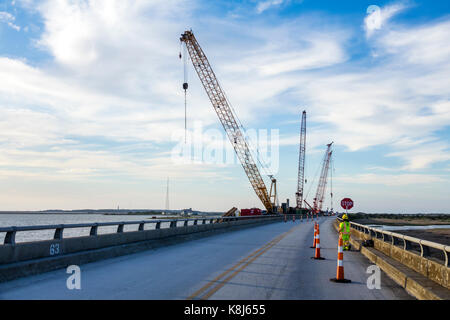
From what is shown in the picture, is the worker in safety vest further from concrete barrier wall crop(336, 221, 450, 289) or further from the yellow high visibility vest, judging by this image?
concrete barrier wall crop(336, 221, 450, 289)

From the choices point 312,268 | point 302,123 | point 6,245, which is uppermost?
point 302,123

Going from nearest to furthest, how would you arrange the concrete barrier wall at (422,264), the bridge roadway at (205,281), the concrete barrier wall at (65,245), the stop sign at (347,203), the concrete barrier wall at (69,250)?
the bridge roadway at (205,281) < the concrete barrier wall at (422,264) < the concrete barrier wall at (69,250) < the concrete barrier wall at (65,245) < the stop sign at (347,203)

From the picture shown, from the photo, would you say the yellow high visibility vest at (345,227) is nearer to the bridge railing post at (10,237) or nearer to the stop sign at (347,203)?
the stop sign at (347,203)

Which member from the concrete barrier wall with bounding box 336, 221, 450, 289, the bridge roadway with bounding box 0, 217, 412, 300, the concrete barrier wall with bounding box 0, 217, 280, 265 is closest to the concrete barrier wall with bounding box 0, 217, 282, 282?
the concrete barrier wall with bounding box 0, 217, 280, 265

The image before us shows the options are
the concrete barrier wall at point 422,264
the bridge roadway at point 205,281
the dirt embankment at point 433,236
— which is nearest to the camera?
the bridge roadway at point 205,281

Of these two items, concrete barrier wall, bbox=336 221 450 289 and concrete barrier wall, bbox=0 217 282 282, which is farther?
concrete barrier wall, bbox=0 217 282 282

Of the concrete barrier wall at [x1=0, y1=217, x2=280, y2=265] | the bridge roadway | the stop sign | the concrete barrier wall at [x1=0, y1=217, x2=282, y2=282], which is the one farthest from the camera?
the stop sign

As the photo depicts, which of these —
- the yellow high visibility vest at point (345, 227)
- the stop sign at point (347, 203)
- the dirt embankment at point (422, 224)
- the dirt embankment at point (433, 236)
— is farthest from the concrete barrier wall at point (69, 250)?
the dirt embankment at point (422, 224)

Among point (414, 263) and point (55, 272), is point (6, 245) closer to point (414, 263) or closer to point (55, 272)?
point (55, 272)

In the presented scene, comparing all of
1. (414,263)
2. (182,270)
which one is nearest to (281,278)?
(182,270)

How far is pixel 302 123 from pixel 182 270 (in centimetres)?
14510
